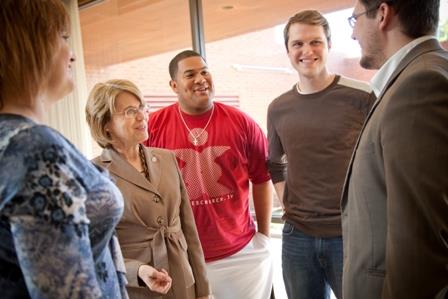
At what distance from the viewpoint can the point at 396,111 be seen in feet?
2.89

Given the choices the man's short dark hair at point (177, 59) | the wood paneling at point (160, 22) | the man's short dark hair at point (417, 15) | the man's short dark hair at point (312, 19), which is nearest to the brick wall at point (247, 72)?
the wood paneling at point (160, 22)

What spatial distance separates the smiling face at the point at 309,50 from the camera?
1831 mm

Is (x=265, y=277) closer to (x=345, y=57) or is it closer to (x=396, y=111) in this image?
(x=345, y=57)

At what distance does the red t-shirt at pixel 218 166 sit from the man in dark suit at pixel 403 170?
101cm

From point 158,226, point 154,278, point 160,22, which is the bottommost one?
point 154,278

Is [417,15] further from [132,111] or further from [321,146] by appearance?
[132,111]

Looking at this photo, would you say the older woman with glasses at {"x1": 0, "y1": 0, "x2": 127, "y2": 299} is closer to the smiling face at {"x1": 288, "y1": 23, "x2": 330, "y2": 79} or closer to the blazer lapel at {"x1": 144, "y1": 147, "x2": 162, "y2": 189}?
the blazer lapel at {"x1": 144, "y1": 147, "x2": 162, "y2": 189}

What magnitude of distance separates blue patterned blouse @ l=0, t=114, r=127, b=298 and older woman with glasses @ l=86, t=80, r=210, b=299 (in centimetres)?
73

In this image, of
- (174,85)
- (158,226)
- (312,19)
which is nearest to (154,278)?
(158,226)

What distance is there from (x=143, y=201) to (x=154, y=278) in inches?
11.5

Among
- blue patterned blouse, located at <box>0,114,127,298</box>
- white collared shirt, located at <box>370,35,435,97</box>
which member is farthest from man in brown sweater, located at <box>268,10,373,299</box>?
blue patterned blouse, located at <box>0,114,127,298</box>

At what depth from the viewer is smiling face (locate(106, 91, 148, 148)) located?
5.31 ft

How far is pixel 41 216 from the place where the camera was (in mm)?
702

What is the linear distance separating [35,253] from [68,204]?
0.33ft
